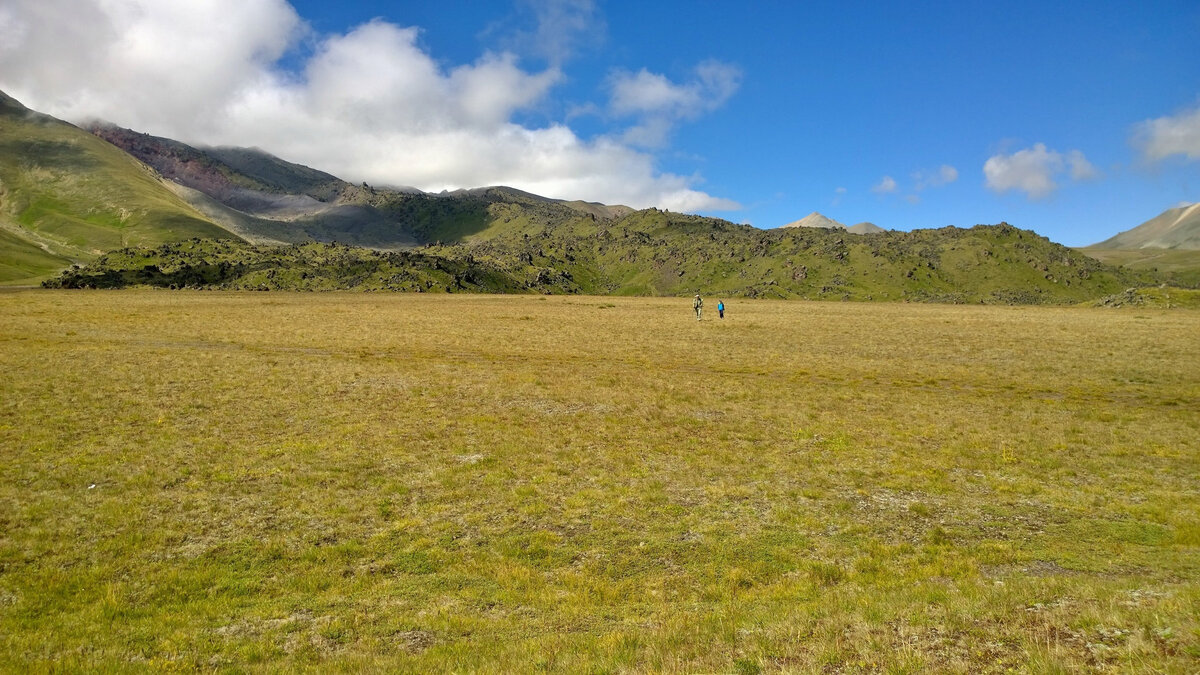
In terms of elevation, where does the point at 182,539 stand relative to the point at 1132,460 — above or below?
below

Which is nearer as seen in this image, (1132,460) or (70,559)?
(70,559)

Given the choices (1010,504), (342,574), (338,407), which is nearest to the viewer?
(342,574)

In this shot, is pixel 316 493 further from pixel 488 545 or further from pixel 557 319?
pixel 557 319

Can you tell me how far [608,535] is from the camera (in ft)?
46.4

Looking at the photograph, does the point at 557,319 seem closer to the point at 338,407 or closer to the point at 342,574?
the point at 338,407

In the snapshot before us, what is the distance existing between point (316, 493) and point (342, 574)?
521 centimetres

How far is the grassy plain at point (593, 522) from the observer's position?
9.02 metres

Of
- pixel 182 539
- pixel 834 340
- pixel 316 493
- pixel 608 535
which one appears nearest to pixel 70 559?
pixel 182 539

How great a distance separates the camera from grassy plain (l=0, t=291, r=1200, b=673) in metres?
9.02

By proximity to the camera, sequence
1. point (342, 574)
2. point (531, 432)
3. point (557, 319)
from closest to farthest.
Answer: point (342, 574) < point (531, 432) < point (557, 319)

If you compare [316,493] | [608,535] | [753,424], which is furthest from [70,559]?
A: [753,424]

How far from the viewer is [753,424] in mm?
24797

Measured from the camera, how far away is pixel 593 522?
49.0ft

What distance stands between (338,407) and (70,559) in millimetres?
14527
